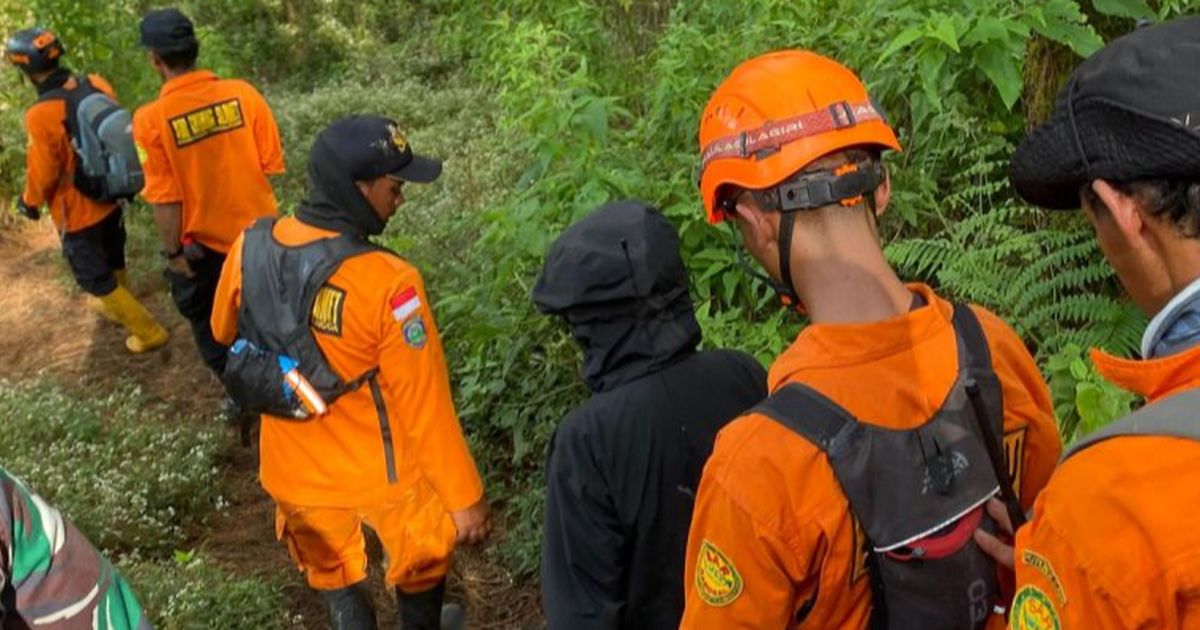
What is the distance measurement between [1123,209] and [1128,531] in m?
0.44

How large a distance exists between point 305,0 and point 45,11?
5.73 metres

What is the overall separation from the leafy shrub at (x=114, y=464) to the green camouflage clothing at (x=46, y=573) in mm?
3387

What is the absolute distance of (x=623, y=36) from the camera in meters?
8.84

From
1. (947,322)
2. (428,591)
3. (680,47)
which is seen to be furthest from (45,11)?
(947,322)

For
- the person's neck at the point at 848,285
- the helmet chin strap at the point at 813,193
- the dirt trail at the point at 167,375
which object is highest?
the helmet chin strap at the point at 813,193

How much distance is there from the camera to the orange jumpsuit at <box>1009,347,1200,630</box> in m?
1.25

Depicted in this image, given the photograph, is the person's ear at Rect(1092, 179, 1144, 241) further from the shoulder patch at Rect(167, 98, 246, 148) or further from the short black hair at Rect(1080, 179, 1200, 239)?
the shoulder patch at Rect(167, 98, 246, 148)

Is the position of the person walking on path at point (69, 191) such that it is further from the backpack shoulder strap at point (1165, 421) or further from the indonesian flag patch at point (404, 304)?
the backpack shoulder strap at point (1165, 421)

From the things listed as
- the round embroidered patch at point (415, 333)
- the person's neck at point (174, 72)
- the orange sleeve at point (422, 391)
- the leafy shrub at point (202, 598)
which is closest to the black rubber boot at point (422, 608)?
the orange sleeve at point (422, 391)

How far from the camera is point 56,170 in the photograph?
7.21 meters

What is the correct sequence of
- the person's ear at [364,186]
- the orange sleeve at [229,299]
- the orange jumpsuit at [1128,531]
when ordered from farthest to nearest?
the orange sleeve at [229,299], the person's ear at [364,186], the orange jumpsuit at [1128,531]

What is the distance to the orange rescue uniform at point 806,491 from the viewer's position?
5.84ft

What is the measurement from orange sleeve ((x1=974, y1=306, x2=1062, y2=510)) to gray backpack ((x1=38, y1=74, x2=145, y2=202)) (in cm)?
614

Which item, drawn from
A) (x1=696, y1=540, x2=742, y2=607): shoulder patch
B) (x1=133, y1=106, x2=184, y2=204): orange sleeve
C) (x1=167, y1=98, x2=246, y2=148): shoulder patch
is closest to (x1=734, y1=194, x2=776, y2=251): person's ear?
(x1=696, y1=540, x2=742, y2=607): shoulder patch
